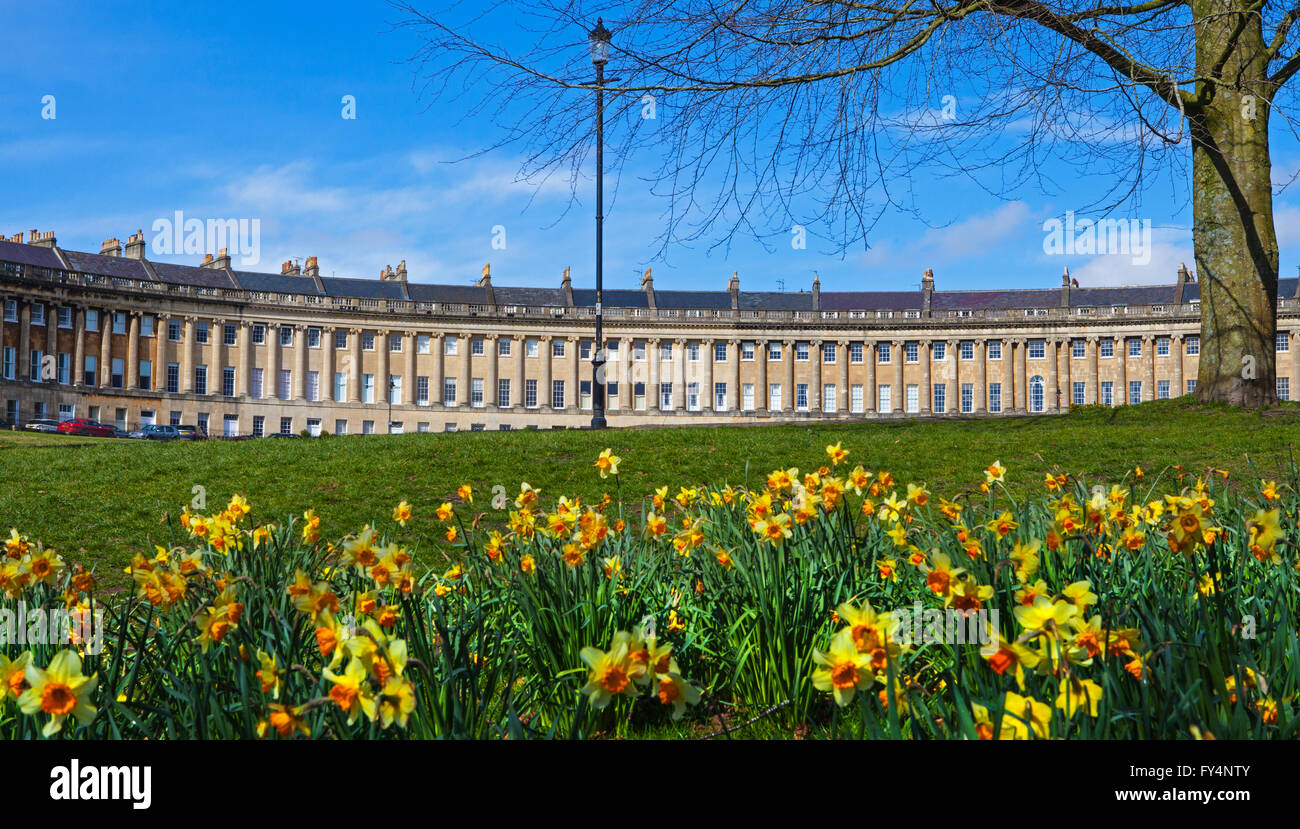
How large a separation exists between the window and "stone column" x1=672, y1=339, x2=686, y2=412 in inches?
1091

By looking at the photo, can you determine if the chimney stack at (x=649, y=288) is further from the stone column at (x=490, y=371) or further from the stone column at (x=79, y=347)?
the stone column at (x=79, y=347)

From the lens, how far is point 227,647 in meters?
3.56

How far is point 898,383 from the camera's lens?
8188 centimetres

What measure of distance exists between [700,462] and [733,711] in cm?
1025

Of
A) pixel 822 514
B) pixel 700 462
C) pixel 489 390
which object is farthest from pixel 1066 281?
pixel 822 514

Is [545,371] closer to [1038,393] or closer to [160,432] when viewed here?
[160,432]

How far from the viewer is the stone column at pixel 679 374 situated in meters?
81.8

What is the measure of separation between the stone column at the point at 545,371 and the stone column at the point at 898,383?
2777cm

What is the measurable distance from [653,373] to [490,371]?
13.1 m

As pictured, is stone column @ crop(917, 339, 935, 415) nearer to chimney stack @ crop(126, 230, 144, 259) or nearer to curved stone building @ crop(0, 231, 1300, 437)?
curved stone building @ crop(0, 231, 1300, 437)

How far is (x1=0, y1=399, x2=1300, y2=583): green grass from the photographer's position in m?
11.5

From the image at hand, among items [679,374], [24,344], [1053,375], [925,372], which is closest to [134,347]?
[24,344]
